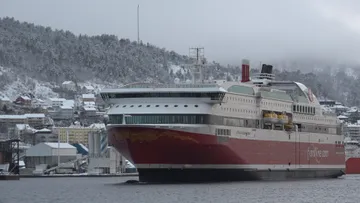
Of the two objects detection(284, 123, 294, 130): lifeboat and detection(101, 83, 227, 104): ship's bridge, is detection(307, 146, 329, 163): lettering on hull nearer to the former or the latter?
detection(284, 123, 294, 130): lifeboat

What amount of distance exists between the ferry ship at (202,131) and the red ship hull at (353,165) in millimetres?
35246

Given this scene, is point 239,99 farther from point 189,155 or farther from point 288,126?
point 288,126

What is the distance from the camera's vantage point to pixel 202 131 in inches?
3174

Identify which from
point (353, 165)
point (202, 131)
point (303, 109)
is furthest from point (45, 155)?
point (202, 131)

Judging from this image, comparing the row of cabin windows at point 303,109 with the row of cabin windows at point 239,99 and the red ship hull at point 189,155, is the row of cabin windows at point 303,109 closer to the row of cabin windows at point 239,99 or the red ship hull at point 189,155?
the red ship hull at point 189,155

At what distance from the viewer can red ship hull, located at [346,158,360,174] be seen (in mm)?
127750

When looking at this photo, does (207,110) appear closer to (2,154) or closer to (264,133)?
(264,133)

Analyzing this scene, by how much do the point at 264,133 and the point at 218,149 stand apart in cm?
838

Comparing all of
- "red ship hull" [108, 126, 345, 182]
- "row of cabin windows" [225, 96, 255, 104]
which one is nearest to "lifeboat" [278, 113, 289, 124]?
"red ship hull" [108, 126, 345, 182]

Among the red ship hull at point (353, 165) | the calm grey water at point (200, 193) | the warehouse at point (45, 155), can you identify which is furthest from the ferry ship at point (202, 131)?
the warehouse at point (45, 155)

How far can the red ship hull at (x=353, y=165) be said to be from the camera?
128 m

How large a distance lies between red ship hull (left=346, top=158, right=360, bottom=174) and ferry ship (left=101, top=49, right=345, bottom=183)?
116 ft

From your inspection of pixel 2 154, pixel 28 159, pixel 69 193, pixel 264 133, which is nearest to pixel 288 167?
pixel 264 133

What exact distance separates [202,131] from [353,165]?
169 ft
